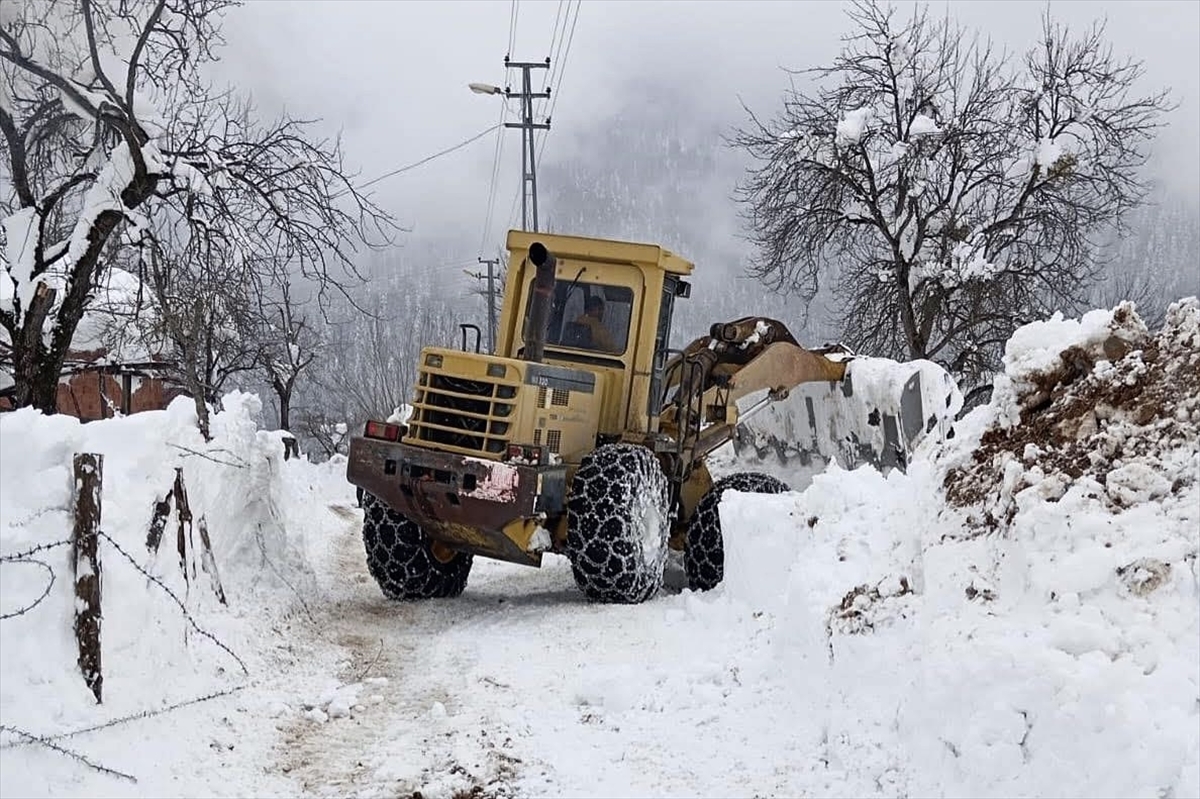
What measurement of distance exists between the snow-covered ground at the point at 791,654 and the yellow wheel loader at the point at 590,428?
1.11 m

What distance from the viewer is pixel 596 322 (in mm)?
9883

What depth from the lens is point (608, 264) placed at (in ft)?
32.2

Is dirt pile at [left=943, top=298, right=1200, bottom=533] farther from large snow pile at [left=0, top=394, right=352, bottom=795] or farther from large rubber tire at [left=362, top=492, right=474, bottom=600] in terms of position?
large rubber tire at [left=362, top=492, right=474, bottom=600]

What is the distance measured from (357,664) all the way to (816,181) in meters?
12.5

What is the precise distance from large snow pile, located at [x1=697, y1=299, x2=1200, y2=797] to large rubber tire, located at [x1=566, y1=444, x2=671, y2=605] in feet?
6.05

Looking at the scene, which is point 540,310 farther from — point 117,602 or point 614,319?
point 117,602

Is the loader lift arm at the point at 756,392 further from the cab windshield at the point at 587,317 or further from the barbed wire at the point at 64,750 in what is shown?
the barbed wire at the point at 64,750

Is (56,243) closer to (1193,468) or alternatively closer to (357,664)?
(357,664)

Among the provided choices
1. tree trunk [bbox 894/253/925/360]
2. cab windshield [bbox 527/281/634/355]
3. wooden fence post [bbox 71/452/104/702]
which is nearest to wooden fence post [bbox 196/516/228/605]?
wooden fence post [bbox 71/452/104/702]

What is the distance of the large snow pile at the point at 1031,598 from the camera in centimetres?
405

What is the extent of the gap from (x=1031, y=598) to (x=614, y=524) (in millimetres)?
4270

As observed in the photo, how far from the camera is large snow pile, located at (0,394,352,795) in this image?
5.06 m

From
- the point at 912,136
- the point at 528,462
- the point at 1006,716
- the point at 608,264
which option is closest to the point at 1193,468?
the point at 1006,716

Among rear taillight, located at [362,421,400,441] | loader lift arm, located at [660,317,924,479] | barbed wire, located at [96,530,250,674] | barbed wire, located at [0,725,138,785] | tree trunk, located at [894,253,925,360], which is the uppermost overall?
tree trunk, located at [894,253,925,360]
